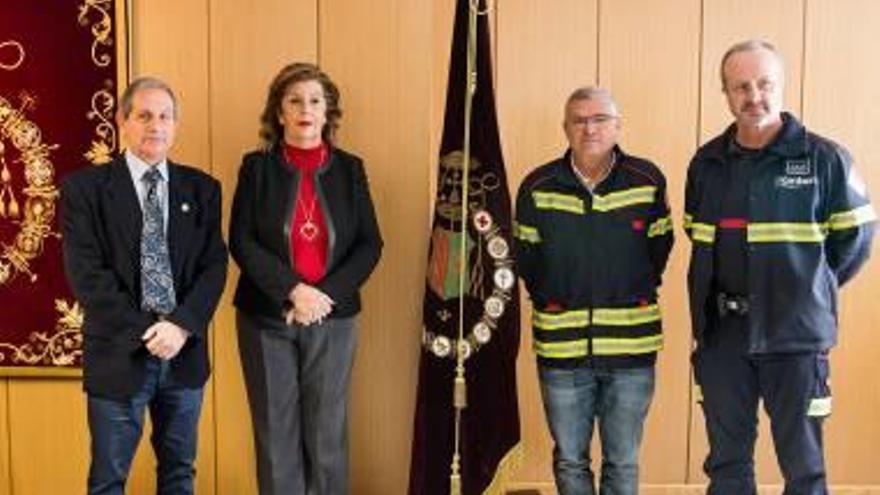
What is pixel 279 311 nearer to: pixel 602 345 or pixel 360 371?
pixel 360 371

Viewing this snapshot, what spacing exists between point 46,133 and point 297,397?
1.27 m

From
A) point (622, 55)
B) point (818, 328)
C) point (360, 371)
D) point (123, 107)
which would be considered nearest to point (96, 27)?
point (123, 107)

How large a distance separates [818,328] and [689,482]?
135cm

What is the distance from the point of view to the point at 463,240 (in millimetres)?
2926

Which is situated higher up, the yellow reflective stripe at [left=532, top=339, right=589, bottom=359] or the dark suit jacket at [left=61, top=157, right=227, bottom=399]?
the dark suit jacket at [left=61, top=157, right=227, bottom=399]

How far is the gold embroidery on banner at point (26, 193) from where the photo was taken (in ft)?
10.4

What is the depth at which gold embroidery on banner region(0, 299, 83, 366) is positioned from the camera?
126 inches

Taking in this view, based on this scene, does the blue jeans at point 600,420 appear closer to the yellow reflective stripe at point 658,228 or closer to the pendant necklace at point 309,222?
the yellow reflective stripe at point 658,228

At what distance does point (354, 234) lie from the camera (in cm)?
294

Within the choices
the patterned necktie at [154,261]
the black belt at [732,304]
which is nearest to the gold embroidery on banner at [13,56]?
the patterned necktie at [154,261]

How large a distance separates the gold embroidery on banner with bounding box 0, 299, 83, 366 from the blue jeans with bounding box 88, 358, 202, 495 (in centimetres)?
68

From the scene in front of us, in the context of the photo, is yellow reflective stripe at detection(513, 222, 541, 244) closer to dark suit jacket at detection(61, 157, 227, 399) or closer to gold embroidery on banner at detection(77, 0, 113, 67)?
dark suit jacket at detection(61, 157, 227, 399)

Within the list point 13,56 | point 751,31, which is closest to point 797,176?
point 751,31

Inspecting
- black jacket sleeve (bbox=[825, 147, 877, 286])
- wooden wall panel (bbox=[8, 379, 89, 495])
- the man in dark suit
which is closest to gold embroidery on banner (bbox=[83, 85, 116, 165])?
the man in dark suit
